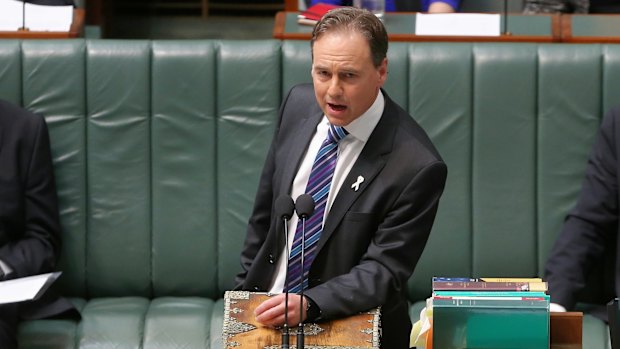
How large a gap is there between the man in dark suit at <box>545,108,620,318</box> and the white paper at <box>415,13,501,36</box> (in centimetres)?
59

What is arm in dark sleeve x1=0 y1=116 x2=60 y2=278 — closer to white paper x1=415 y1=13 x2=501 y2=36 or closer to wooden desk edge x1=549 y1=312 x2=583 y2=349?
white paper x1=415 y1=13 x2=501 y2=36

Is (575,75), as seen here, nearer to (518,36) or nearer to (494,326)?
(518,36)

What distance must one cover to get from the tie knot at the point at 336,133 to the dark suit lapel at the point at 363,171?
74mm

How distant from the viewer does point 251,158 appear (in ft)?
→ 14.7

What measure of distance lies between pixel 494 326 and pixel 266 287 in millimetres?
891

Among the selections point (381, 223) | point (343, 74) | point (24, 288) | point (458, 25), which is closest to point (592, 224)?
point (458, 25)

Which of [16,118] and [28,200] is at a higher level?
[16,118]

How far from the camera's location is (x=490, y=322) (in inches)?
108

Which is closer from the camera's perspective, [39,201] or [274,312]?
[274,312]

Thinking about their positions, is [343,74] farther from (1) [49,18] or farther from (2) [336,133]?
(1) [49,18]

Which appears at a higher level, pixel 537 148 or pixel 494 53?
pixel 494 53

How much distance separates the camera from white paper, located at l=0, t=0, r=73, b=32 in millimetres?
4676

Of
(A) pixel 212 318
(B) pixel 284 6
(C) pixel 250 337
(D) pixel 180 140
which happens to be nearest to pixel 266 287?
(C) pixel 250 337

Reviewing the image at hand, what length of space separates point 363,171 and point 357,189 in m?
0.05
